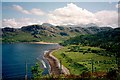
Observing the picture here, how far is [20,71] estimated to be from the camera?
369 ft

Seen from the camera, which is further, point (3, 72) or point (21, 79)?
point (3, 72)

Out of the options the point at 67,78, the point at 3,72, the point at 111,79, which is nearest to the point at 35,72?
the point at 3,72

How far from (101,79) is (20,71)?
3351 inches

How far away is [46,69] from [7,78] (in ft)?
78.6

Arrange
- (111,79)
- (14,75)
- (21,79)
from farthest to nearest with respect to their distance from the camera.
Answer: (14,75)
(21,79)
(111,79)

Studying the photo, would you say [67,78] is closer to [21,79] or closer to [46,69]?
[21,79]

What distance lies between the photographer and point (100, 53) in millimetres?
149500

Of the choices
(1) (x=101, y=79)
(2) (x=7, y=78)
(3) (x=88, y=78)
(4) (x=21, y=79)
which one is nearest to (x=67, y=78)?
(3) (x=88, y=78)

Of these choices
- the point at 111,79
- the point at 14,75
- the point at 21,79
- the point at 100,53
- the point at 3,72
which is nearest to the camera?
the point at 111,79

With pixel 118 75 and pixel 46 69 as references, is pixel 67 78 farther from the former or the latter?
pixel 46 69

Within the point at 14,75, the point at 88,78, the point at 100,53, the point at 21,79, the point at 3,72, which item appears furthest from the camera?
the point at 100,53

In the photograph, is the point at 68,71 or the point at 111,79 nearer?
the point at 111,79

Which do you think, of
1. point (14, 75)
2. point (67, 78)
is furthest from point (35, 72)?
point (67, 78)

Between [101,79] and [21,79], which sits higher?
[101,79]
